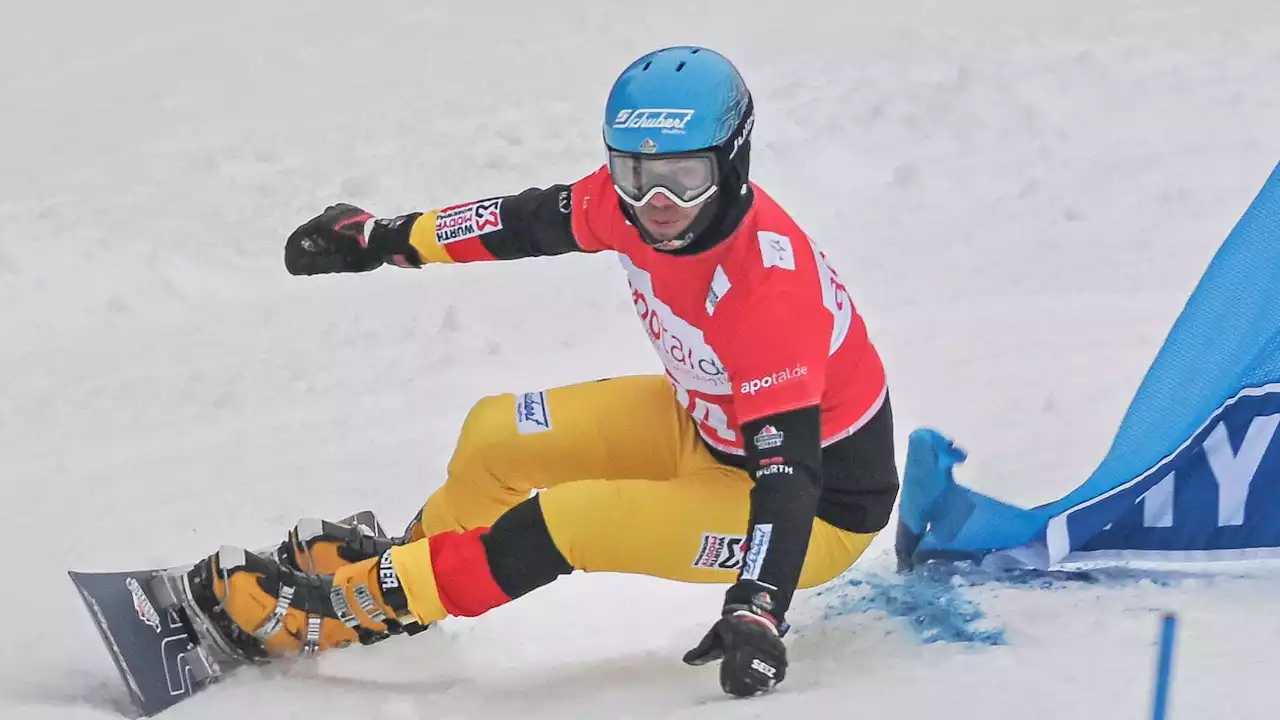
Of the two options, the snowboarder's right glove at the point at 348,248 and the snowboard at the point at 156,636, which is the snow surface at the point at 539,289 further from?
the snowboarder's right glove at the point at 348,248

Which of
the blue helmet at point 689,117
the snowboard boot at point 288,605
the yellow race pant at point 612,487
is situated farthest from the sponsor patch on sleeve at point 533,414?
the blue helmet at point 689,117

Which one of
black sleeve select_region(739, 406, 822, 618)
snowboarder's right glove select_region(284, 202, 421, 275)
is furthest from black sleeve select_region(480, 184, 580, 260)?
black sleeve select_region(739, 406, 822, 618)

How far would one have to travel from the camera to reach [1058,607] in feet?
11.6

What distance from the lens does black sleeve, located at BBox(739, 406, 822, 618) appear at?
300 cm

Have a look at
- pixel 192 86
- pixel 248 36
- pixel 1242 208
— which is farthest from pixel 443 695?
pixel 248 36

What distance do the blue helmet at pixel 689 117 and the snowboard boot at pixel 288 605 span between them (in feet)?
3.37

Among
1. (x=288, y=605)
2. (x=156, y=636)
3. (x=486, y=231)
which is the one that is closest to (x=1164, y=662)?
(x=288, y=605)

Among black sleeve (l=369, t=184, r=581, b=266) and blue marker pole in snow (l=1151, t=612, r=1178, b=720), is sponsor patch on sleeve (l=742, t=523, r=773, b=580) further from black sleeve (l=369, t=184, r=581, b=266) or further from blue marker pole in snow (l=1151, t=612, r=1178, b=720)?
black sleeve (l=369, t=184, r=581, b=266)

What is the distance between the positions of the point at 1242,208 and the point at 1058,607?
3.81 m

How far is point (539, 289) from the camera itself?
20.3 ft

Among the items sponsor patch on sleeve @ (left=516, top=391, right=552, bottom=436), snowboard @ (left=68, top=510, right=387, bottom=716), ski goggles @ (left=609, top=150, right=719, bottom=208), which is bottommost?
snowboard @ (left=68, top=510, right=387, bottom=716)

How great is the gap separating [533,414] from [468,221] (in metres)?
0.55

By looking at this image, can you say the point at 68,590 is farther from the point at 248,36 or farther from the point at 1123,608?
the point at 248,36

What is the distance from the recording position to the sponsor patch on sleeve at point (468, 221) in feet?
12.8
